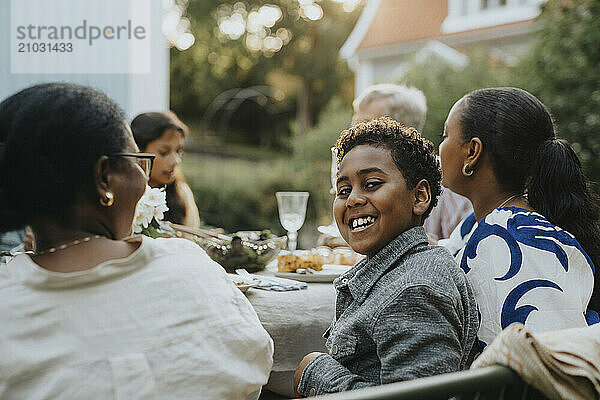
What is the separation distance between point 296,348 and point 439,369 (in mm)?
736

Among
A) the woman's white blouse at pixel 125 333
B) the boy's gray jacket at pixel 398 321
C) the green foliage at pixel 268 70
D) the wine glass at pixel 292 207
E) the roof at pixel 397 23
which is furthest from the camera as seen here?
the green foliage at pixel 268 70

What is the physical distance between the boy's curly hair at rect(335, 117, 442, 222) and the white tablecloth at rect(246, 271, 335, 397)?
0.53 m

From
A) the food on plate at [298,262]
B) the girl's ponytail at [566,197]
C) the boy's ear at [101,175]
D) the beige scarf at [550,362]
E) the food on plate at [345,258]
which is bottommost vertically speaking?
the food on plate at [345,258]

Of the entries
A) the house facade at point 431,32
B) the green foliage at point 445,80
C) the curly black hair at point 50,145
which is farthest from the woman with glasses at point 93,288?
the house facade at point 431,32

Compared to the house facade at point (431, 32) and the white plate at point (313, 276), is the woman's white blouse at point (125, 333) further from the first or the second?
the house facade at point (431, 32)

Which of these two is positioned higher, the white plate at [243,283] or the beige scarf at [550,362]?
the beige scarf at [550,362]

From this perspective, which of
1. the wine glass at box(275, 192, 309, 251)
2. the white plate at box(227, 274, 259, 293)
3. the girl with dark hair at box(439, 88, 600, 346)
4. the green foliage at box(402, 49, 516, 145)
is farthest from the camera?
the green foliage at box(402, 49, 516, 145)

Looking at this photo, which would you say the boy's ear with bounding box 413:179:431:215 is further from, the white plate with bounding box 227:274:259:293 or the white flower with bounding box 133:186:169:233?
the white flower with bounding box 133:186:169:233

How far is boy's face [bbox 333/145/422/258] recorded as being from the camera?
166cm

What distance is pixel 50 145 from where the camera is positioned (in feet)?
3.75

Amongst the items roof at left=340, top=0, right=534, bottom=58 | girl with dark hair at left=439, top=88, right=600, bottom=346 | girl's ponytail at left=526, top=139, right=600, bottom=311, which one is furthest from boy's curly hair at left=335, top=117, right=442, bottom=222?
roof at left=340, top=0, right=534, bottom=58

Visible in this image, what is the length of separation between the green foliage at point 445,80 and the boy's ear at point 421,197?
7.53m

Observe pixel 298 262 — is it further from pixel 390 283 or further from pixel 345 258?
pixel 390 283

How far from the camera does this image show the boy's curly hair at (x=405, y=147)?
5.56 feet
